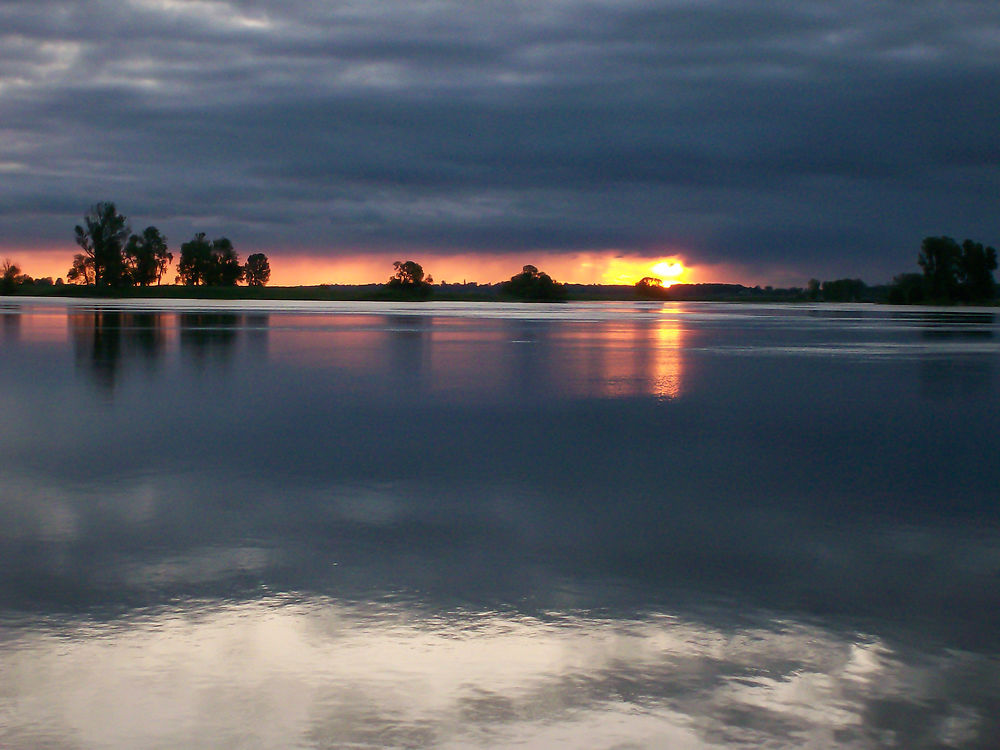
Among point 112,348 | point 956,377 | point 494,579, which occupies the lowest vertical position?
point 494,579

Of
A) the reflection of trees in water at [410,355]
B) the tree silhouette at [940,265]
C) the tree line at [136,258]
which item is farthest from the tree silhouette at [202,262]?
the reflection of trees in water at [410,355]

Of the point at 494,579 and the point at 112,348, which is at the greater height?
the point at 112,348

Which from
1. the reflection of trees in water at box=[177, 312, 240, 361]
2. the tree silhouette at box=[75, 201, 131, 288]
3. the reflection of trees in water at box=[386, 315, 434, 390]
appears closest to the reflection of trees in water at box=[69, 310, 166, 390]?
the reflection of trees in water at box=[177, 312, 240, 361]

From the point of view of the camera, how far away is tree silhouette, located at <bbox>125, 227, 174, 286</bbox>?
162 metres

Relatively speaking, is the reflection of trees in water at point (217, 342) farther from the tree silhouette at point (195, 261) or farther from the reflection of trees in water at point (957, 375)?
the tree silhouette at point (195, 261)

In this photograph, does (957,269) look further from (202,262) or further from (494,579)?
(494,579)

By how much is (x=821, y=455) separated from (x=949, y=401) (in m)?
7.43

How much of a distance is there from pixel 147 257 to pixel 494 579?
602ft

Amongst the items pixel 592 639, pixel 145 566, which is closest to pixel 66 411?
pixel 145 566

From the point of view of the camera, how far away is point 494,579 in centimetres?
626

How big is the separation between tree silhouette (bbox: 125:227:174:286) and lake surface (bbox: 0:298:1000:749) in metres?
151

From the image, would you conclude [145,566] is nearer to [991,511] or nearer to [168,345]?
[991,511]

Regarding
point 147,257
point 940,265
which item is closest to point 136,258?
point 147,257

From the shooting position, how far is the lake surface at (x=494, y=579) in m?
4.36
